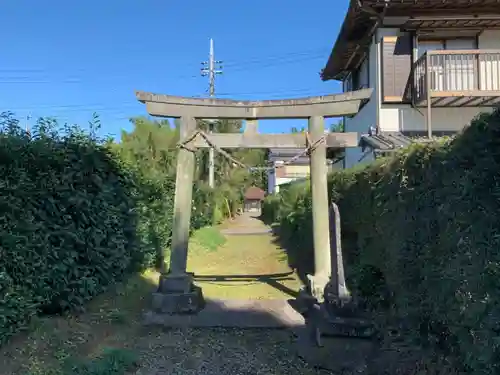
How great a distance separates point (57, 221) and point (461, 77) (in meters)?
10.6

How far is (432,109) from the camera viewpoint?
12203 mm

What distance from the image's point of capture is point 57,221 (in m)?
5.18

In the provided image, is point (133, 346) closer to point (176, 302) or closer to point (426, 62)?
point (176, 302)

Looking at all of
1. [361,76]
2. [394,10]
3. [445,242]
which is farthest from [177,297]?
[361,76]

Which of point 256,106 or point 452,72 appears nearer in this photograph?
point 256,106

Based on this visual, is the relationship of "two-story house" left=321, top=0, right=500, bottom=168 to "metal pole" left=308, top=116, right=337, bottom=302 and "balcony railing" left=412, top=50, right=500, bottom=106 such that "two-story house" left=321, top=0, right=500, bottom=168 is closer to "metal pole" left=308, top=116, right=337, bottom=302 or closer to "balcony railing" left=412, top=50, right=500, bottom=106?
"balcony railing" left=412, top=50, right=500, bottom=106

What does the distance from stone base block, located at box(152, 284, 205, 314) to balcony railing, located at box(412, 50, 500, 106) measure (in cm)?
799

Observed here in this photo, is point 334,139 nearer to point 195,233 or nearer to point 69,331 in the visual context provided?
point 69,331

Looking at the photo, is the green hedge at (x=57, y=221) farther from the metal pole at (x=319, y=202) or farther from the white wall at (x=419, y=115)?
the white wall at (x=419, y=115)

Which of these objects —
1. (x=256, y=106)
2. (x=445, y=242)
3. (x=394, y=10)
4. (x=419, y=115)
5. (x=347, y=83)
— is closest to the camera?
(x=445, y=242)

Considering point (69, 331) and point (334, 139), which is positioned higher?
point (334, 139)

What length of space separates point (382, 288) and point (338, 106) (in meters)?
3.33

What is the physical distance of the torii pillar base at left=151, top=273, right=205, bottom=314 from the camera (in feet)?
21.5

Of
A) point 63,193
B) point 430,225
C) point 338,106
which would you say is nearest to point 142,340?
point 63,193
